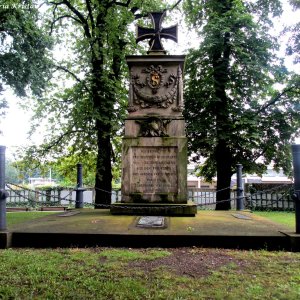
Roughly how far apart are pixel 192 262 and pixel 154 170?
389 centimetres

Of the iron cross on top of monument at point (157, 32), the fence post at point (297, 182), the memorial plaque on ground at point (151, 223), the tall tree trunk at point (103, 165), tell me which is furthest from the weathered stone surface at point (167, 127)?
the tall tree trunk at point (103, 165)

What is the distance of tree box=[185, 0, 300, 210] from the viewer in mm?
14297

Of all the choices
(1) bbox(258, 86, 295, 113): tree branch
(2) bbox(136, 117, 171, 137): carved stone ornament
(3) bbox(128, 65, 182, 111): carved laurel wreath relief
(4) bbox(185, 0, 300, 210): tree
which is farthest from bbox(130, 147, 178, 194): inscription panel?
(1) bbox(258, 86, 295, 113): tree branch

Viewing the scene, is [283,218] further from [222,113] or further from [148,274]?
[148,274]

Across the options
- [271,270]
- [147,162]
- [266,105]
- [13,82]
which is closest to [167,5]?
[266,105]

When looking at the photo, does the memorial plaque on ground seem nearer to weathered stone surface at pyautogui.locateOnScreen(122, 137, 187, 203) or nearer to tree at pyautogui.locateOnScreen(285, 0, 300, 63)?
weathered stone surface at pyautogui.locateOnScreen(122, 137, 187, 203)

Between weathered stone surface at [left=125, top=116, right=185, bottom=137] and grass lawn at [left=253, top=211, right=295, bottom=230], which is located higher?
weathered stone surface at [left=125, top=116, right=185, bottom=137]

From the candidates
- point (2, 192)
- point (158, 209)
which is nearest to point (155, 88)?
point (158, 209)

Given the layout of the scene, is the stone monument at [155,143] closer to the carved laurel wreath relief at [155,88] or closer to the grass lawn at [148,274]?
the carved laurel wreath relief at [155,88]

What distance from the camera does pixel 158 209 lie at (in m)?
7.68

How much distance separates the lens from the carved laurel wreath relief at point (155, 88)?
8758 mm

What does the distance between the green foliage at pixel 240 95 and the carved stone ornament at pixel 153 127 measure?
5.85 metres

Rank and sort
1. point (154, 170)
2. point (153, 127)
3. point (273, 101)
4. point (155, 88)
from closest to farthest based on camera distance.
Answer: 1. point (154, 170)
2. point (153, 127)
3. point (155, 88)
4. point (273, 101)

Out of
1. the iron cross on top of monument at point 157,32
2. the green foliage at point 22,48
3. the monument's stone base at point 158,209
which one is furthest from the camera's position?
the green foliage at point 22,48
